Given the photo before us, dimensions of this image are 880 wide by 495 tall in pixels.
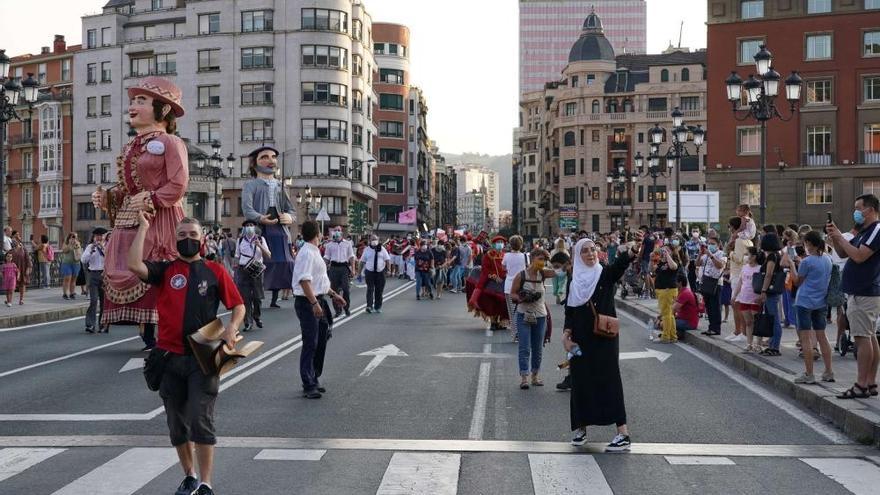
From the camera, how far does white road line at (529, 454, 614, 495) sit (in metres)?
6.44

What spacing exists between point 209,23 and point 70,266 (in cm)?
4815

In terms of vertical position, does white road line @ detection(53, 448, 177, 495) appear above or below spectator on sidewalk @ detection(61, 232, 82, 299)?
Result: below

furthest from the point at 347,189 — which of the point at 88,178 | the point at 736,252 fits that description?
the point at 736,252

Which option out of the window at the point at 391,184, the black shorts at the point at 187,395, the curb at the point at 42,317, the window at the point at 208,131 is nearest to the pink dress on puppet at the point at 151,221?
the black shorts at the point at 187,395

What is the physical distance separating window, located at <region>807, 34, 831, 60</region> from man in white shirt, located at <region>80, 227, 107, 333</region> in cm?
4968

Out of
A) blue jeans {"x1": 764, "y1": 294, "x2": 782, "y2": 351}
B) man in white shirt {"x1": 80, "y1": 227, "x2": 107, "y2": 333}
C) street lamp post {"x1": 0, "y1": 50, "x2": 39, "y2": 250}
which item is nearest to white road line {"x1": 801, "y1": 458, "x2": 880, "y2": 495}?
blue jeans {"x1": 764, "y1": 294, "x2": 782, "y2": 351}

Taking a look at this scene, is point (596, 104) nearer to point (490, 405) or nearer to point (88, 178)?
point (88, 178)

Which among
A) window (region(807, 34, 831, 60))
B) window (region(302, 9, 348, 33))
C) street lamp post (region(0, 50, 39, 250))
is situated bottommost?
street lamp post (region(0, 50, 39, 250))

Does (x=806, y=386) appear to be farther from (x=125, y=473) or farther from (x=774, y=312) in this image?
(x=125, y=473)

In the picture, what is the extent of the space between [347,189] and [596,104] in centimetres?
4260

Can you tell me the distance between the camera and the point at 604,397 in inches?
314

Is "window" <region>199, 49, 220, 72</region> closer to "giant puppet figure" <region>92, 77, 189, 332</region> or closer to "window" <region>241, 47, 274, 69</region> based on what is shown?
"window" <region>241, 47, 274, 69</region>

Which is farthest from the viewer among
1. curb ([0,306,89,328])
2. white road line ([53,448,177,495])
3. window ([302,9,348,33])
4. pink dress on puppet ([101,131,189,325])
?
window ([302,9,348,33])

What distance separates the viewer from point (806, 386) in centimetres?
1024
